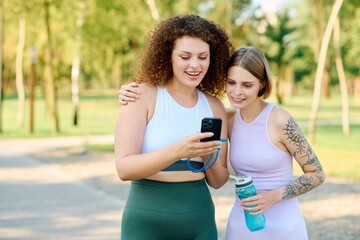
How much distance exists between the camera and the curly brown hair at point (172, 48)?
2205mm

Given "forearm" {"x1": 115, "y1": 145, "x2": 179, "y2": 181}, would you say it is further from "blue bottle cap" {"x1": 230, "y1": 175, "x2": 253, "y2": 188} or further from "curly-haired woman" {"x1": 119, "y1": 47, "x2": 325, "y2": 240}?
"curly-haired woman" {"x1": 119, "y1": 47, "x2": 325, "y2": 240}

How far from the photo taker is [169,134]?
2.12 meters

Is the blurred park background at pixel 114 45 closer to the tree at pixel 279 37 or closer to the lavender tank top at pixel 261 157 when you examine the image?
the tree at pixel 279 37

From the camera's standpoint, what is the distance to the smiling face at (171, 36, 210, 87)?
85.4 inches

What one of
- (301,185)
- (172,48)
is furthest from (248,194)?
(172,48)

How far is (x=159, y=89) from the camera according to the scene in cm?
225

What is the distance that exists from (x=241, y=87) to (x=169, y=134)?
1.69 ft

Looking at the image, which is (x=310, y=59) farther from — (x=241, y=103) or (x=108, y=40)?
(x=241, y=103)

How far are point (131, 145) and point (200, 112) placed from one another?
0.42 metres

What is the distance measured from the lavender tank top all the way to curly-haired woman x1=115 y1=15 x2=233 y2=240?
13 centimetres

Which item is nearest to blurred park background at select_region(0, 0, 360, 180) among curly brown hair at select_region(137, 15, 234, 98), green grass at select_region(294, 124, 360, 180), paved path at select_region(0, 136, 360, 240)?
green grass at select_region(294, 124, 360, 180)

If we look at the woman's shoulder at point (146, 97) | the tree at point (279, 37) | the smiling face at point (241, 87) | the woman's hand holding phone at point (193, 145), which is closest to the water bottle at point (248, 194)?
the woman's hand holding phone at point (193, 145)

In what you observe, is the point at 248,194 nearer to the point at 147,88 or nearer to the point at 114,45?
the point at 147,88

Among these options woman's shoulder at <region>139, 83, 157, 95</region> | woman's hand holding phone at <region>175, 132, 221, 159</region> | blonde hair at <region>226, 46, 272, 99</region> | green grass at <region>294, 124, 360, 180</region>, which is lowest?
green grass at <region>294, 124, 360, 180</region>
